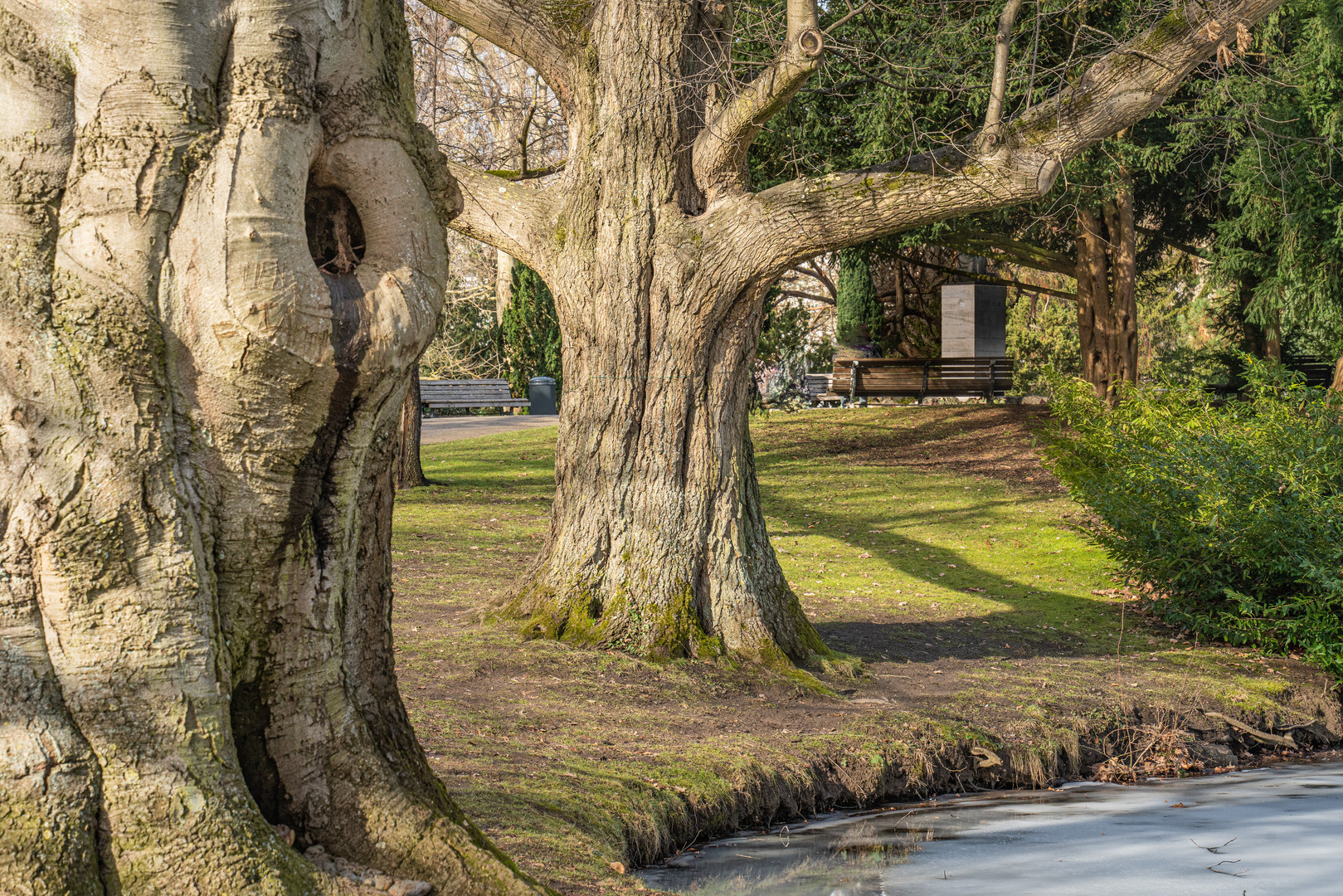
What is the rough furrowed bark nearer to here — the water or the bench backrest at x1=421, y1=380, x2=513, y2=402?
the water

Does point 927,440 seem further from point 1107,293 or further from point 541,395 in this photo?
point 541,395

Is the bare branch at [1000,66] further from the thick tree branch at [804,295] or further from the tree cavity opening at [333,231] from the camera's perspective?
the thick tree branch at [804,295]

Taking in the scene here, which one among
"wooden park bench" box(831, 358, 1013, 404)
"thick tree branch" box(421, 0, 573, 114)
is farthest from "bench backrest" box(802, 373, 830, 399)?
"thick tree branch" box(421, 0, 573, 114)

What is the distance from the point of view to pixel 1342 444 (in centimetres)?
905

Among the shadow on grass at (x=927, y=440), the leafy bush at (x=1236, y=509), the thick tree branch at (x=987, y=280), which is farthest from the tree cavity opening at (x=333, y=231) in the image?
the thick tree branch at (x=987, y=280)

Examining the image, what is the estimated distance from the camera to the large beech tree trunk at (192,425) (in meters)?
2.76

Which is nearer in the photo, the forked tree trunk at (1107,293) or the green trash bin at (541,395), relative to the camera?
the forked tree trunk at (1107,293)

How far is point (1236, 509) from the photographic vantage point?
900cm

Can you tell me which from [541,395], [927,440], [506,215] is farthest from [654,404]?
[541,395]

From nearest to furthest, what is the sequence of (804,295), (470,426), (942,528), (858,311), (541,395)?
(942,528)
(470,426)
(858,311)
(541,395)
(804,295)

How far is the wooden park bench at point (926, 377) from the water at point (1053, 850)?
60.1ft

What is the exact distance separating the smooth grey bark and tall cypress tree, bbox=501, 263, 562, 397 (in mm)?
24000

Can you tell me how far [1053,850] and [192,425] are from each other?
14.3 ft

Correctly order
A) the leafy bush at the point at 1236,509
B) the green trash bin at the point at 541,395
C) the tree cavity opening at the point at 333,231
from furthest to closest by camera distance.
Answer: the green trash bin at the point at 541,395
the leafy bush at the point at 1236,509
the tree cavity opening at the point at 333,231
